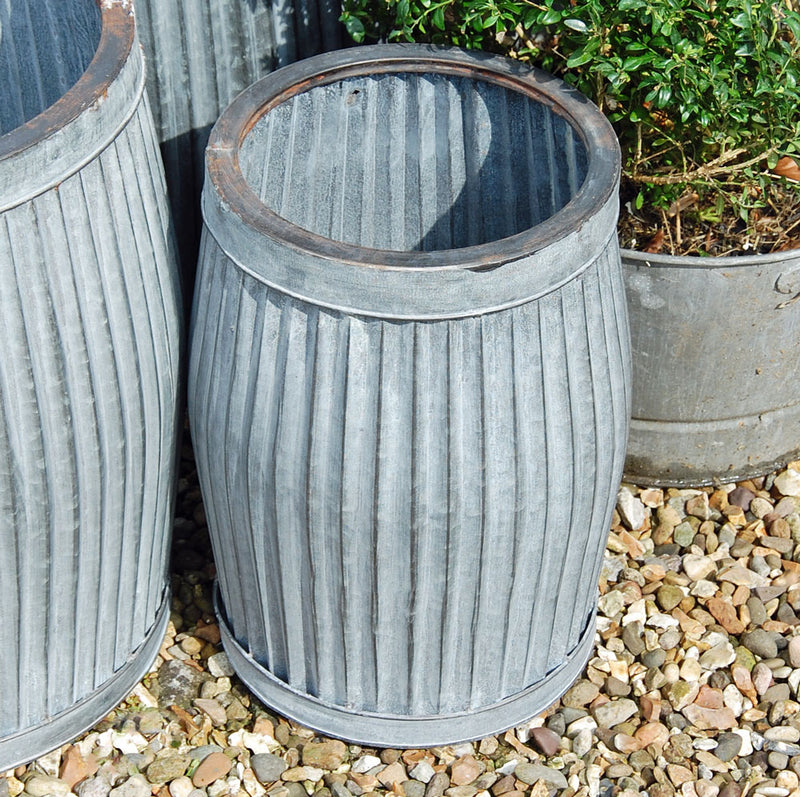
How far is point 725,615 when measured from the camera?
8.48 feet

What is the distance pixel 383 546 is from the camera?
2004mm

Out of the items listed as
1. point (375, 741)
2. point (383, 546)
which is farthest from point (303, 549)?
point (375, 741)

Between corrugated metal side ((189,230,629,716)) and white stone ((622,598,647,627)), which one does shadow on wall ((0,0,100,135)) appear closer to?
corrugated metal side ((189,230,629,716))

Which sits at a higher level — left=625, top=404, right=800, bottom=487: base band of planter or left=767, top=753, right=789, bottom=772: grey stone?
left=625, top=404, right=800, bottom=487: base band of planter

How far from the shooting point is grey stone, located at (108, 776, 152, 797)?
2275 millimetres

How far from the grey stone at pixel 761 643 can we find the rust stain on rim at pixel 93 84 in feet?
4.93

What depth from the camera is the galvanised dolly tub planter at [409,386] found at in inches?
72.5

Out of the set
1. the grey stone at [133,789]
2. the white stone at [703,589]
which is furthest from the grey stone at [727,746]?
the grey stone at [133,789]

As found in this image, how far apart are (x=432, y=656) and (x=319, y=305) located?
665 millimetres

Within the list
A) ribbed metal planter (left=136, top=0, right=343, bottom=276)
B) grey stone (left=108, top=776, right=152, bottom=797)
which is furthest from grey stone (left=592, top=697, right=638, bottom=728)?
ribbed metal planter (left=136, top=0, right=343, bottom=276)

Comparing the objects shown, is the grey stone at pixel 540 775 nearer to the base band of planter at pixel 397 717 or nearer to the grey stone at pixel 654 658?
the base band of planter at pixel 397 717

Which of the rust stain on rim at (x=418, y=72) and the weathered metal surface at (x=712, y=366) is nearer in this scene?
the rust stain on rim at (x=418, y=72)

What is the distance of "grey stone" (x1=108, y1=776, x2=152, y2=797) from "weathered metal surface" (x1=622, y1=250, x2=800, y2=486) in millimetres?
1164

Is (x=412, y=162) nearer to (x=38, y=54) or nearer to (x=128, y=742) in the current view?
Answer: (x=38, y=54)
